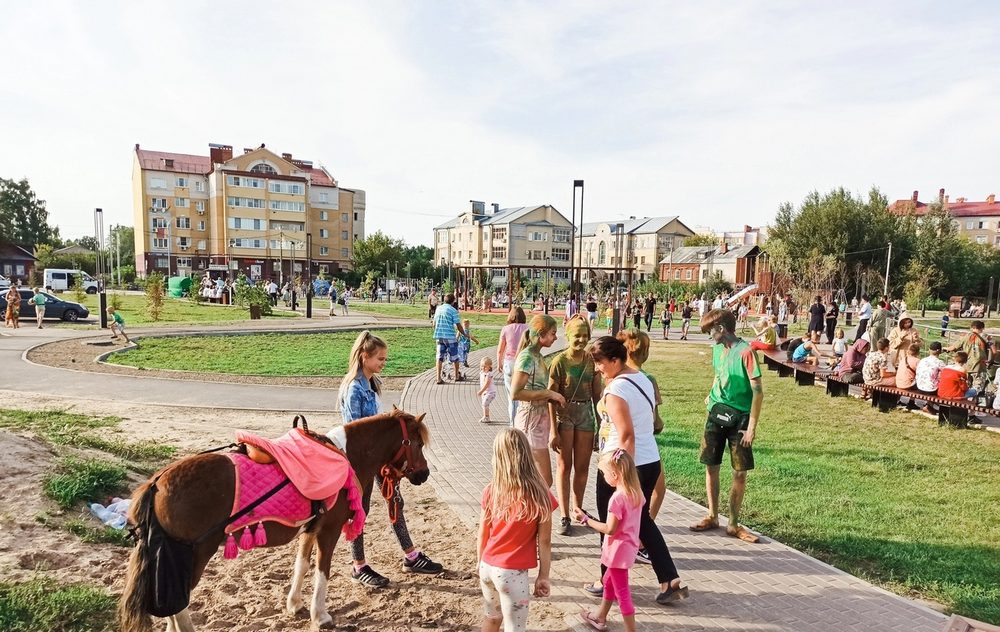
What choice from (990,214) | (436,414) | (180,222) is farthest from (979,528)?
(990,214)

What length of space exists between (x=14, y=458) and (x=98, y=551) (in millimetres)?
1733

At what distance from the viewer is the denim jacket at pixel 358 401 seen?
4582 mm

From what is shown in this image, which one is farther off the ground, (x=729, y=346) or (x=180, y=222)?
(x=180, y=222)

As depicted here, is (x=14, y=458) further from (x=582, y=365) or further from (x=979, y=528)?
(x=979, y=528)

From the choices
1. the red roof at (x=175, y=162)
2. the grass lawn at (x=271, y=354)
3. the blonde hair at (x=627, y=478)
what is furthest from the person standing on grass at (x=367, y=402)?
the red roof at (x=175, y=162)

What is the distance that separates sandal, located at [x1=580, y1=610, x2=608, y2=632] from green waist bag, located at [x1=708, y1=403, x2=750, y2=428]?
80.7 inches

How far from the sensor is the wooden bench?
9141mm

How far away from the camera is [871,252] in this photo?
4359 centimetres

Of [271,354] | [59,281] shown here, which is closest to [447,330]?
[271,354]

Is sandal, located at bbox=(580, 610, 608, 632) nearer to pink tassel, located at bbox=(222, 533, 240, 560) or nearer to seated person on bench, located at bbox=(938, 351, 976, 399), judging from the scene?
pink tassel, located at bbox=(222, 533, 240, 560)

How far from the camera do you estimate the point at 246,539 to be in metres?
3.35

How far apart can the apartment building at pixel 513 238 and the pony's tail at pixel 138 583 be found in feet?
244

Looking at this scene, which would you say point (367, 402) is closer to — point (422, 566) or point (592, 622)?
point (422, 566)

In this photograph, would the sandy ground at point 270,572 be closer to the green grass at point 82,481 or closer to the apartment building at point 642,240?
the green grass at point 82,481
